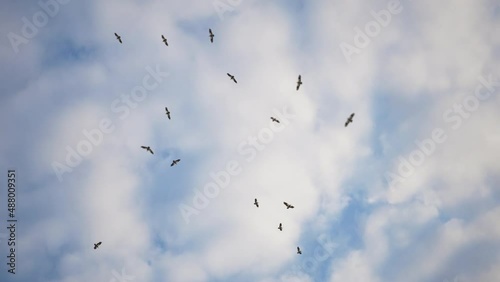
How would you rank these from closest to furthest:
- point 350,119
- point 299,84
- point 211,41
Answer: point 350,119 → point 299,84 → point 211,41

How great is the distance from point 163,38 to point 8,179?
140 feet

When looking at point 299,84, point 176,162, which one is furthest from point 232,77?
point 176,162

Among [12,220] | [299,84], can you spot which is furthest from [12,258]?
[299,84]

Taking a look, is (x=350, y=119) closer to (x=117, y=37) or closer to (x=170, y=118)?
(x=170, y=118)

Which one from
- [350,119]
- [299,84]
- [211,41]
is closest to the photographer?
[350,119]

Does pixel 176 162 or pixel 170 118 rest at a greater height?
pixel 170 118

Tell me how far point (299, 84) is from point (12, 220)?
66080mm

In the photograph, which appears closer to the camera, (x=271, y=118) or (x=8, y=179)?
(x=8, y=179)

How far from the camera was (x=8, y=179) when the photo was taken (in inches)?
2438

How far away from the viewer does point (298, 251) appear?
67.6 metres

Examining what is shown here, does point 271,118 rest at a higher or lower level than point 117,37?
lower

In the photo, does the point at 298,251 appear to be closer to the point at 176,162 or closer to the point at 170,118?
the point at 176,162

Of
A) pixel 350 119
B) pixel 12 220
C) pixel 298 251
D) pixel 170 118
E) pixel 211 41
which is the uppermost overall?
pixel 211 41

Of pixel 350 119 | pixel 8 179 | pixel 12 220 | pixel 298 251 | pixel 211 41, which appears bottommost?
pixel 298 251
